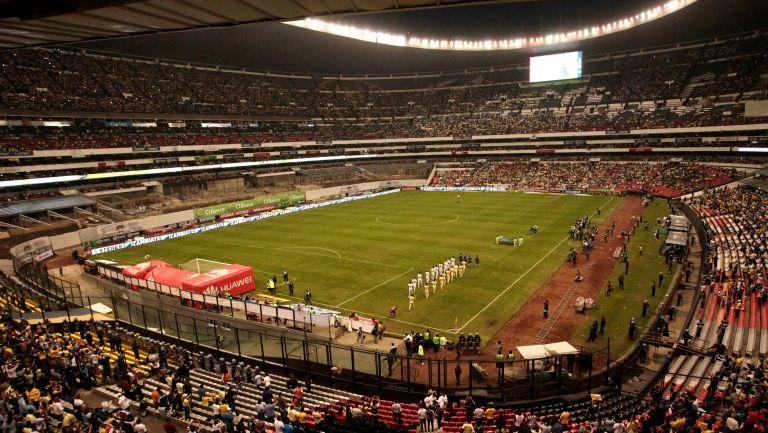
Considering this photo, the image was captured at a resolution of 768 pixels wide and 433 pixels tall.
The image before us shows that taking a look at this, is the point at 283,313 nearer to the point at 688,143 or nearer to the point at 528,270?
the point at 528,270

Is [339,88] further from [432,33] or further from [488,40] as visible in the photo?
[488,40]

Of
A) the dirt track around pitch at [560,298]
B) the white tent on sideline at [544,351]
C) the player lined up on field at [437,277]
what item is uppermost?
the white tent on sideline at [544,351]

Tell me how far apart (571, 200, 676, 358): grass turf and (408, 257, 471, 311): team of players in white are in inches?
353

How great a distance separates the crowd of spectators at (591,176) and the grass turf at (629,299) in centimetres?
2892

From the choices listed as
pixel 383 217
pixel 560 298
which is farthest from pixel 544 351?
pixel 383 217

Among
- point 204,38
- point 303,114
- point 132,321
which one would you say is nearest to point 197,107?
point 204,38

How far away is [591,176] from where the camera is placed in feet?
243

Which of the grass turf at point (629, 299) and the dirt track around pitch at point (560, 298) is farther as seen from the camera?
the dirt track around pitch at point (560, 298)

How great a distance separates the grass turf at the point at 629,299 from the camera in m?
22.3

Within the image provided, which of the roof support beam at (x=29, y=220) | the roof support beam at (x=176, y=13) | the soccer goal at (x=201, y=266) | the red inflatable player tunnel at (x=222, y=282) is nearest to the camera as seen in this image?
the roof support beam at (x=176, y=13)

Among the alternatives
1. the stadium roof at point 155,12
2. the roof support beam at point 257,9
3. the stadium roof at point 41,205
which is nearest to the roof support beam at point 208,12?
the stadium roof at point 155,12

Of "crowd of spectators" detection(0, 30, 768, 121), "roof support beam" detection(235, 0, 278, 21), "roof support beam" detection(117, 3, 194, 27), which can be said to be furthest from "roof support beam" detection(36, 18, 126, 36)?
"crowd of spectators" detection(0, 30, 768, 121)

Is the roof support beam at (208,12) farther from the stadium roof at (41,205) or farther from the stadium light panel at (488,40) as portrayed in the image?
the stadium light panel at (488,40)

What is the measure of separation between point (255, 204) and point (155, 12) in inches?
2282
